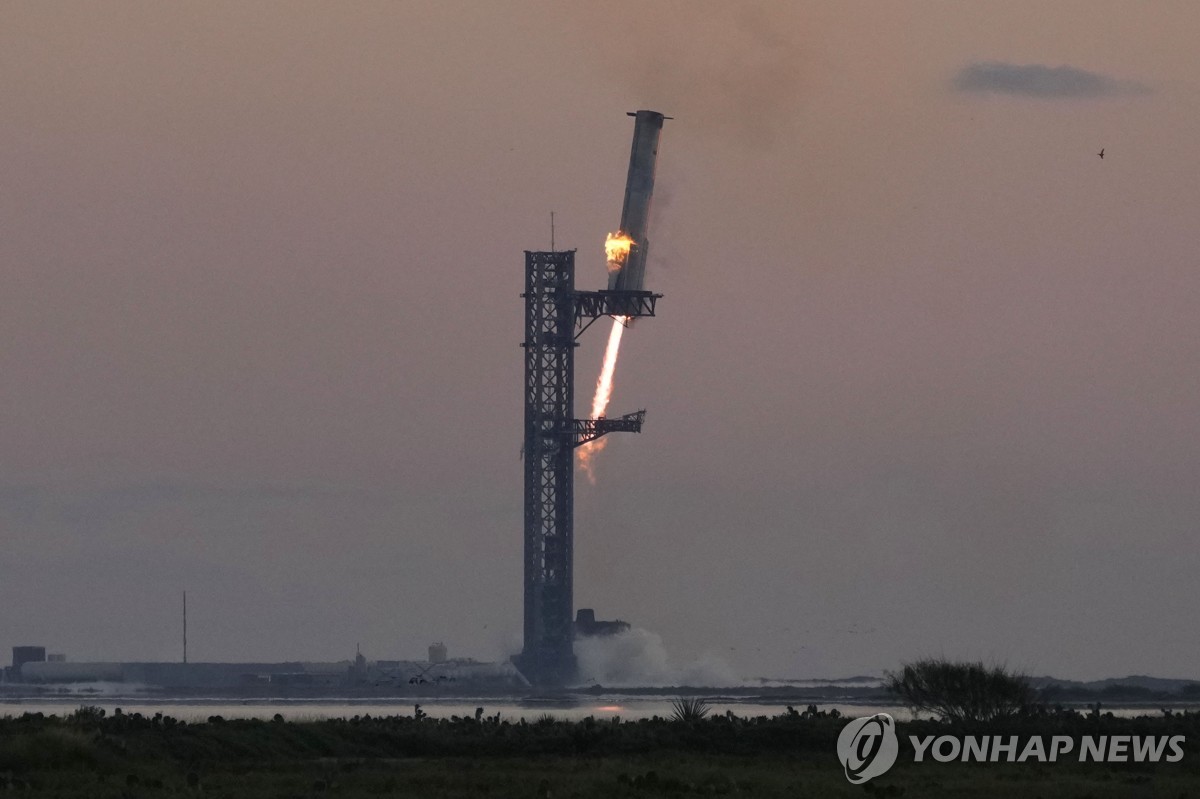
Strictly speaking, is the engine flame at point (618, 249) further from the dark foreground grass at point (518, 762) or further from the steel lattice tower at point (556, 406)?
the dark foreground grass at point (518, 762)

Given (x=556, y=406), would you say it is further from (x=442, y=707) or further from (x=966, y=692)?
(x=966, y=692)

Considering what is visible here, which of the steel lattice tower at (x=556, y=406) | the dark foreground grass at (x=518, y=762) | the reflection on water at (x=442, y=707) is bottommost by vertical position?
the dark foreground grass at (x=518, y=762)

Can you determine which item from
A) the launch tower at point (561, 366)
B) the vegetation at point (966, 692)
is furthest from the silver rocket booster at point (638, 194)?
the vegetation at point (966, 692)

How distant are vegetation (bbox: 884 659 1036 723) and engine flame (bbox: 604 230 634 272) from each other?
101 metres

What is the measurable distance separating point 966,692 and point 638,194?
340 feet

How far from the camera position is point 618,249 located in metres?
198

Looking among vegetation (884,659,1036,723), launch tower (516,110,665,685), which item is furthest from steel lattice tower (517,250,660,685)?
vegetation (884,659,1036,723)

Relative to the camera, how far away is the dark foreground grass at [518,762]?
65.5 metres

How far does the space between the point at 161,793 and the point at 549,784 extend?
10917mm

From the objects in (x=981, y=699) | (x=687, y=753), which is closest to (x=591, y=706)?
(x=981, y=699)

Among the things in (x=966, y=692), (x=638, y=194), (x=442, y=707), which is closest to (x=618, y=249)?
(x=638, y=194)

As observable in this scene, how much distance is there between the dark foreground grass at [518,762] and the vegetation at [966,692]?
228 centimetres

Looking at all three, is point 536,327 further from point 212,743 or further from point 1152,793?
point 1152,793

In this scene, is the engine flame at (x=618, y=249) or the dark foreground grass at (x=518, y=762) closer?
the dark foreground grass at (x=518, y=762)
